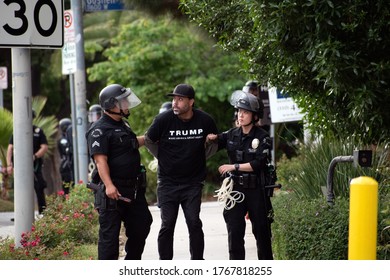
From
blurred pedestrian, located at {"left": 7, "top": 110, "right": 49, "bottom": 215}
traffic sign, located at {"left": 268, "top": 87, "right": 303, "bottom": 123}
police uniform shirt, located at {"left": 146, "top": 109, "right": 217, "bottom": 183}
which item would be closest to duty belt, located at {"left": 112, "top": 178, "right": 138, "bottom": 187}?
police uniform shirt, located at {"left": 146, "top": 109, "right": 217, "bottom": 183}

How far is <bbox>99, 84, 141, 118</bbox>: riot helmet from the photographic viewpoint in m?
8.48

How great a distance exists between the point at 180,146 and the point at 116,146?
101 centimetres

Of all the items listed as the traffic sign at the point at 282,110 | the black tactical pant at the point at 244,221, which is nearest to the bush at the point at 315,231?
the black tactical pant at the point at 244,221

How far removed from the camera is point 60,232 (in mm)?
10289

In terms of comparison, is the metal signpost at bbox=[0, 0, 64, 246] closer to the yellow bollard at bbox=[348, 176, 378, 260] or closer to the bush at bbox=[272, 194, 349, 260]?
the bush at bbox=[272, 194, 349, 260]

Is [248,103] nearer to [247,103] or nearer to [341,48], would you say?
[247,103]

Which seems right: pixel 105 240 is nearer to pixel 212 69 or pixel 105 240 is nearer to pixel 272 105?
A: pixel 272 105

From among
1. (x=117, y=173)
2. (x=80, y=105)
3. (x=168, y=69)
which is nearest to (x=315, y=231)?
(x=117, y=173)

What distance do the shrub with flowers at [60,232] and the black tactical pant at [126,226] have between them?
90cm

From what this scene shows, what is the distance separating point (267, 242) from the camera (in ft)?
30.3

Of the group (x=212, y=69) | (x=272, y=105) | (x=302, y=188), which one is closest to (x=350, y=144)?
(x=302, y=188)

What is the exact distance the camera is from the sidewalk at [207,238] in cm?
1056

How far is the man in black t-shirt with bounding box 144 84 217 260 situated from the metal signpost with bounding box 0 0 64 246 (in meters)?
1.19
